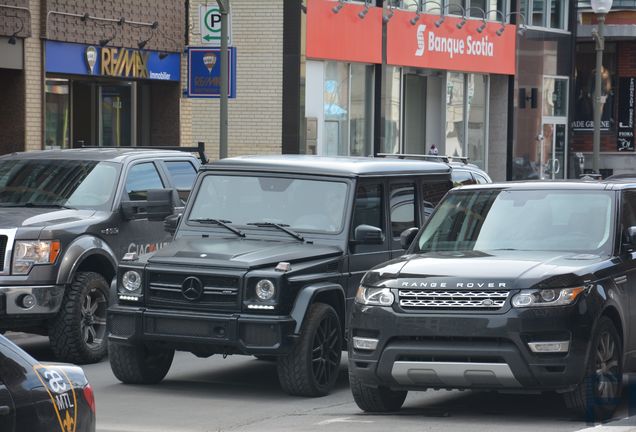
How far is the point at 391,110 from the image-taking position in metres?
35.1

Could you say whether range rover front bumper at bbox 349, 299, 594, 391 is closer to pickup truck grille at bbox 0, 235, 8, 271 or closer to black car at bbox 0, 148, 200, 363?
black car at bbox 0, 148, 200, 363

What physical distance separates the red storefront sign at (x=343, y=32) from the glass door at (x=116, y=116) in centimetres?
588

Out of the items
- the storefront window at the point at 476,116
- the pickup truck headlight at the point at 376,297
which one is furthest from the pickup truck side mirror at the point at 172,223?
the storefront window at the point at 476,116

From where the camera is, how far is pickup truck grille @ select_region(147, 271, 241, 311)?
10.8 meters

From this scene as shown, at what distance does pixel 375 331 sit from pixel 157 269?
7.28 ft

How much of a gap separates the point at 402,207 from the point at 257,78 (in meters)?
18.5

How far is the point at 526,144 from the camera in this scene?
4234cm

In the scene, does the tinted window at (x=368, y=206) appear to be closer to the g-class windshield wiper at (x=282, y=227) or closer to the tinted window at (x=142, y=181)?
the g-class windshield wiper at (x=282, y=227)

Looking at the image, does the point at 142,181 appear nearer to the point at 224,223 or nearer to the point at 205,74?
the point at 224,223

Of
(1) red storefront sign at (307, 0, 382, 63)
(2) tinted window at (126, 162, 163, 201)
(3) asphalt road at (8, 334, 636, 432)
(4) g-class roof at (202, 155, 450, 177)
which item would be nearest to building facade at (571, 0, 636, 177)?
(1) red storefront sign at (307, 0, 382, 63)

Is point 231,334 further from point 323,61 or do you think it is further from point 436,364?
Result: point 323,61

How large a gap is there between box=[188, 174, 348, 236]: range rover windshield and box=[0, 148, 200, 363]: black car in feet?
2.65

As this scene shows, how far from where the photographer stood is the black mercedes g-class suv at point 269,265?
35.4 ft

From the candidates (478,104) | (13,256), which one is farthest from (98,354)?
(478,104)
